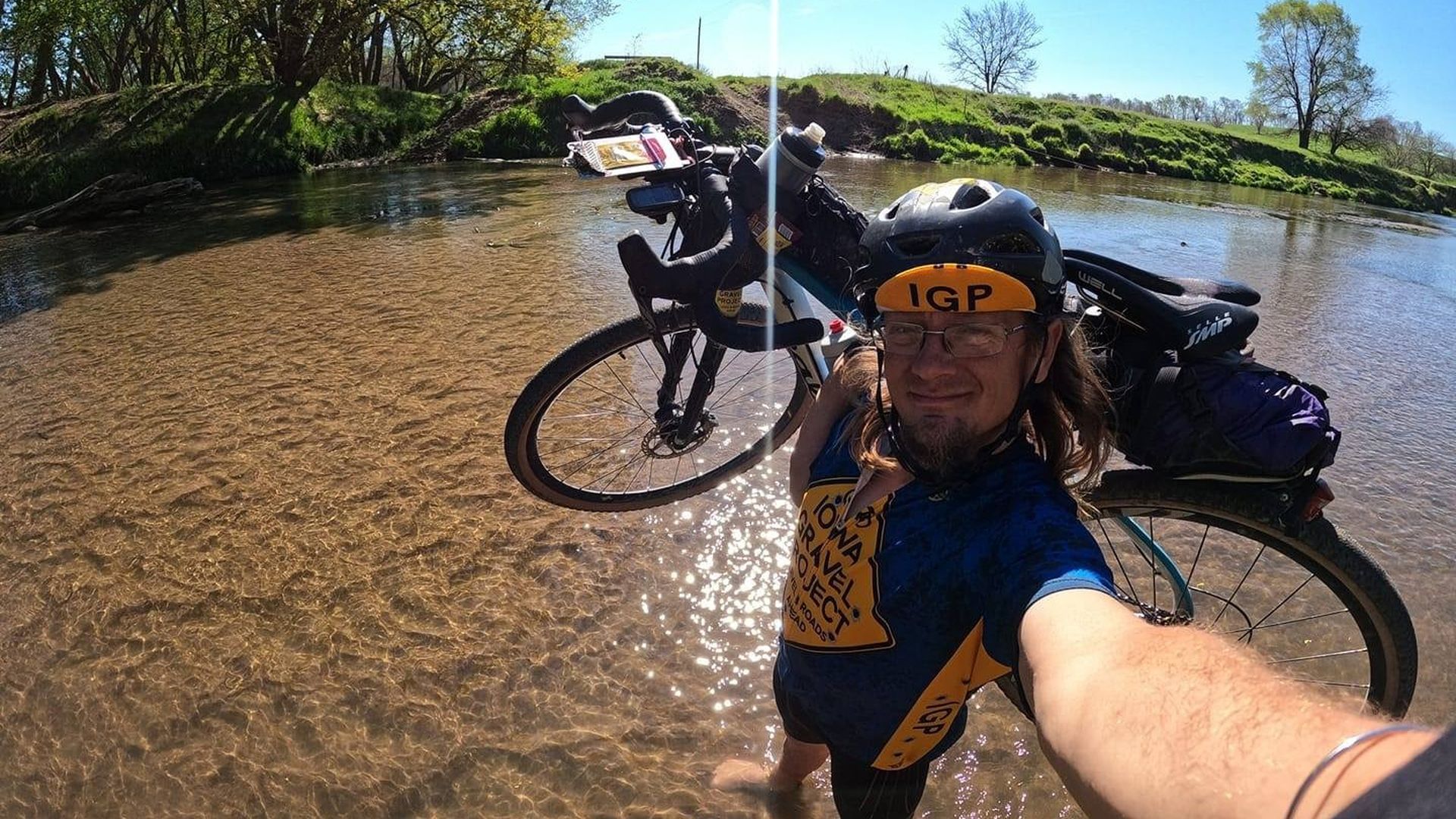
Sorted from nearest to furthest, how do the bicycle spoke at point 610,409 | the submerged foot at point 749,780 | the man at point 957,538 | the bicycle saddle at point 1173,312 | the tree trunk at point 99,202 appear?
the man at point 957,538
the bicycle saddle at point 1173,312
the submerged foot at point 749,780
the bicycle spoke at point 610,409
the tree trunk at point 99,202

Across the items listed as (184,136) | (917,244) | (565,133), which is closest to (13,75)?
(184,136)

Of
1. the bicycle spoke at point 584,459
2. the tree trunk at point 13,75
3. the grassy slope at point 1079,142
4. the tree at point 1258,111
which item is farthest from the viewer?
the tree at point 1258,111

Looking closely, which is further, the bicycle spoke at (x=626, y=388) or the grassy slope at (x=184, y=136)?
the grassy slope at (x=184, y=136)

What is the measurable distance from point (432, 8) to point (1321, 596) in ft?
72.9

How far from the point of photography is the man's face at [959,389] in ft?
4.25

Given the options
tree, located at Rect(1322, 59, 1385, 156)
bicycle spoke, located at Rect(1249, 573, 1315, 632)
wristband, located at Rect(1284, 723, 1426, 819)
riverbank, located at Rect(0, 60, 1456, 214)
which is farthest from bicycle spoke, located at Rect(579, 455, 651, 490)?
tree, located at Rect(1322, 59, 1385, 156)

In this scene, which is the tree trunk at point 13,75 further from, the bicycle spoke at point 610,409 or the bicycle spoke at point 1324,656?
the bicycle spoke at point 1324,656

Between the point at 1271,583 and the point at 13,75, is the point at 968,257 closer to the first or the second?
the point at 1271,583

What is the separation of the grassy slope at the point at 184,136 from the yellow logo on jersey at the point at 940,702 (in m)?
15.3

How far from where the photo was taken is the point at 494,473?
3.36m

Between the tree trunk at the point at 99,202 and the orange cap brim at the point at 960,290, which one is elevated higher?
the tree trunk at the point at 99,202

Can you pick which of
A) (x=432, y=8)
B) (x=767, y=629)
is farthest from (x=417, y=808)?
(x=432, y=8)

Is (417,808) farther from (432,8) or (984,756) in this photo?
(432,8)

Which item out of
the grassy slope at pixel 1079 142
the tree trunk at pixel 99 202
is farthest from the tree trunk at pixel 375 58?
the tree trunk at pixel 99 202
